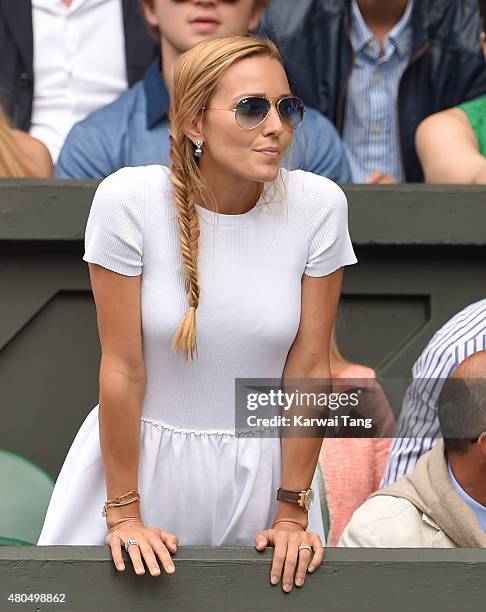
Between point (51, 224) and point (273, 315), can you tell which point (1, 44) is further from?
point (273, 315)

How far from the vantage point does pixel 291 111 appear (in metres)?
2.68

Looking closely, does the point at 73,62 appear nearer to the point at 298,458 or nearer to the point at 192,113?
the point at 192,113

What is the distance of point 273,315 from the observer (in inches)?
106

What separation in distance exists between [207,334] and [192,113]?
432 mm

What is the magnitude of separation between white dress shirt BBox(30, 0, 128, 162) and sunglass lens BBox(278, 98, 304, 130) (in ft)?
6.07

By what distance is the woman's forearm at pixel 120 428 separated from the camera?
8.80 feet

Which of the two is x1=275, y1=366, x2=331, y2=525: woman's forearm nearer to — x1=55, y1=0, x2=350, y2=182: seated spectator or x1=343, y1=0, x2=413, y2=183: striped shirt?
x1=55, y1=0, x2=350, y2=182: seated spectator

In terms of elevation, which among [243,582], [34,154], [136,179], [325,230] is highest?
[136,179]

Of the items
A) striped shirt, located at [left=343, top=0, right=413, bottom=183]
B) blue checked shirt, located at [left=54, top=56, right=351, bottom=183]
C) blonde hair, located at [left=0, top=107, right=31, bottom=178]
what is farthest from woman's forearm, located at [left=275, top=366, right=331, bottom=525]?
striped shirt, located at [left=343, top=0, right=413, bottom=183]

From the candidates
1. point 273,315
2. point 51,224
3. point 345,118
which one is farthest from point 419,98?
point 273,315

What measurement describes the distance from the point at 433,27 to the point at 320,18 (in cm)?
38

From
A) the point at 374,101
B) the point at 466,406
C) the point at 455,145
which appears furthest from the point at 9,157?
the point at 466,406

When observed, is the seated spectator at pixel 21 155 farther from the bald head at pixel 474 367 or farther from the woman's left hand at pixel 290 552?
the woman's left hand at pixel 290 552

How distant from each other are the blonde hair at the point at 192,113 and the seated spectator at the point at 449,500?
0.67m
